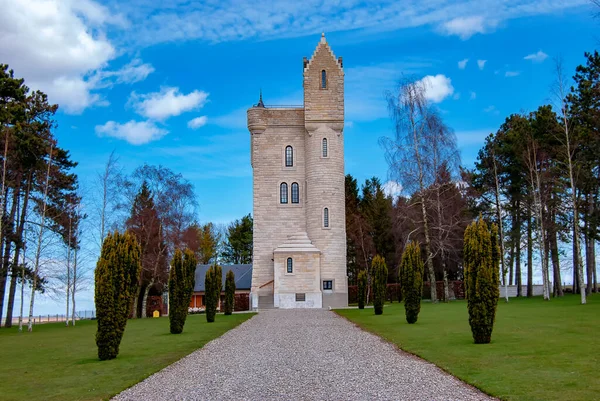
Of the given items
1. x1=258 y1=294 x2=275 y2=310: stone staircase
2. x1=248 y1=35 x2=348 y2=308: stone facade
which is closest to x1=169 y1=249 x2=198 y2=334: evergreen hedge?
x1=248 y1=35 x2=348 y2=308: stone facade

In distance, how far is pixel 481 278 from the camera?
14.7 m

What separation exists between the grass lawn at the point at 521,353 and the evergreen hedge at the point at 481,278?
46cm

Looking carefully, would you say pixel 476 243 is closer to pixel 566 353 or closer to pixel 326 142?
pixel 566 353

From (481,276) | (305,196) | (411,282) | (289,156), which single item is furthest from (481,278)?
(289,156)

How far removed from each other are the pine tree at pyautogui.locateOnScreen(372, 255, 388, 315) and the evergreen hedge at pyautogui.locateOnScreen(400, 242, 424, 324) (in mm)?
5705

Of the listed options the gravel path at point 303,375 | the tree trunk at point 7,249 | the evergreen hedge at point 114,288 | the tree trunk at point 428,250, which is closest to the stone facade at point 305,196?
the tree trunk at point 428,250

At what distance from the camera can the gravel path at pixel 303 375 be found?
880 cm

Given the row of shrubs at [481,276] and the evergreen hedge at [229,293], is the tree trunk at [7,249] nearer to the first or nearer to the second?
the evergreen hedge at [229,293]

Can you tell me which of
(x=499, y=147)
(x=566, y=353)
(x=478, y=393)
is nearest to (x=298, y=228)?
(x=499, y=147)

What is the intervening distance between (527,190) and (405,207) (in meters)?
8.27

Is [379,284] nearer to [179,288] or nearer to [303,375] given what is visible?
[179,288]

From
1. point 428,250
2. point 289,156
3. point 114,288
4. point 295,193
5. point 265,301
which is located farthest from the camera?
point 289,156

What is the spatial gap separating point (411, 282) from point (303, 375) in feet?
40.4

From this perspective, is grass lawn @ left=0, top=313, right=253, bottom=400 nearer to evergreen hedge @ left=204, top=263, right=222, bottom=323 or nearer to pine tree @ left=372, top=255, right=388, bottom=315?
evergreen hedge @ left=204, top=263, right=222, bottom=323
